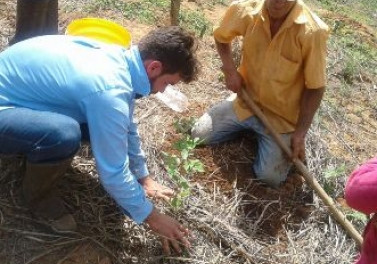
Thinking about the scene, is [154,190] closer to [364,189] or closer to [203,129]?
[203,129]

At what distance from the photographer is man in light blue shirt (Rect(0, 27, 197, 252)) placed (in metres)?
2.12

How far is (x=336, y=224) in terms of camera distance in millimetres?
2943

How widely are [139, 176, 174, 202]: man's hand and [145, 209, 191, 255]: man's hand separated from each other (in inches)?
8.6

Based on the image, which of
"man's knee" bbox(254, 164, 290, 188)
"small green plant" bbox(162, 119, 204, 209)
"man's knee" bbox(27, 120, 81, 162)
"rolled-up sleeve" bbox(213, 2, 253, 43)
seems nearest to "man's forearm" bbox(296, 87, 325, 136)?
"man's knee" bbox(254, 164, 290, 188)

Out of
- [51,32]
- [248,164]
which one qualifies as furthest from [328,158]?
[51,32]

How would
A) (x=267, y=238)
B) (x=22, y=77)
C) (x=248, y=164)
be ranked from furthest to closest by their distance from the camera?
(x=248, y=164), (x=267, y=238), (x=22, y=77)

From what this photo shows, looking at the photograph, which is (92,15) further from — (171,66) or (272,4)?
(171,66)

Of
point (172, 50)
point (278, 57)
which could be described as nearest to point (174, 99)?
point (278, 57)

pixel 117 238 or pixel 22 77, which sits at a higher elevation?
pixel 22 77

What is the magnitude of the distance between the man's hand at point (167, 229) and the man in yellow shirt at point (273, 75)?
878 millimetres

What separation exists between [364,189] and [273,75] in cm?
159

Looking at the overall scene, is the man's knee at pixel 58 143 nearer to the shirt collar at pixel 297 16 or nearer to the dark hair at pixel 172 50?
the dark hair at pixel 172 50

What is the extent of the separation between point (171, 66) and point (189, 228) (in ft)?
2.68

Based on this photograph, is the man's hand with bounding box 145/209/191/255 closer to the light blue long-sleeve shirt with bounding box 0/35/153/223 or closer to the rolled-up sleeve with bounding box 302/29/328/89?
the light blue long-sleeve shirt with bounding box 0/35/153/223
